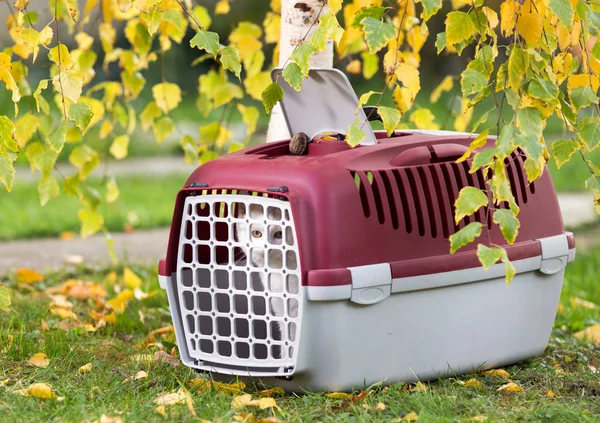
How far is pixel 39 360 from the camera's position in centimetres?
207

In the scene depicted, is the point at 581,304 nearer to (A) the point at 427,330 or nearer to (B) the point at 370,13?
(A) the point at 427,330

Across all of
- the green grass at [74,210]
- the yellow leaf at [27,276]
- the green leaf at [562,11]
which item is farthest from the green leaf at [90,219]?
the green leaf at [562,11]

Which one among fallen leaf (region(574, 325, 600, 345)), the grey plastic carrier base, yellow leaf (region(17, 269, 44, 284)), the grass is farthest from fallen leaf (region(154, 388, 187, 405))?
yellow leaf (region(17, 269, 44, 284))

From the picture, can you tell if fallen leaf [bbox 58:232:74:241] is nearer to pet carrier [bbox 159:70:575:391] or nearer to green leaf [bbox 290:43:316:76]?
pet carrier [bbox 159:70:575:391]

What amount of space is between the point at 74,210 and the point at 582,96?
3570mm

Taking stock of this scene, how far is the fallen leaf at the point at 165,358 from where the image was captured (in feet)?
6.81

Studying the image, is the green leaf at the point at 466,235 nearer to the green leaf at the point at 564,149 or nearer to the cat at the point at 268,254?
the green leaf at the point at 564,149

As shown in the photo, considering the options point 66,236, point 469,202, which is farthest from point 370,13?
point 66,236

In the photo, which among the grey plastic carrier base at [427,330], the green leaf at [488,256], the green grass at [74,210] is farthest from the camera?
the green grass at [74,210]

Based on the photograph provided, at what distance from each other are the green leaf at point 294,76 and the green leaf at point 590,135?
1.72 ft

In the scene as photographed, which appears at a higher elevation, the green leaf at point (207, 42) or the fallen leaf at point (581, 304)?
the green leaf at point (207, 42)

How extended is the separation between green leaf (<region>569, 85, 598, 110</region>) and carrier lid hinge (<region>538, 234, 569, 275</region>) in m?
0.54

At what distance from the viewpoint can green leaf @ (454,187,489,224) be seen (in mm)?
1468

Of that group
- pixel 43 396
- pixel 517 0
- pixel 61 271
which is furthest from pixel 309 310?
pixel 61 271
